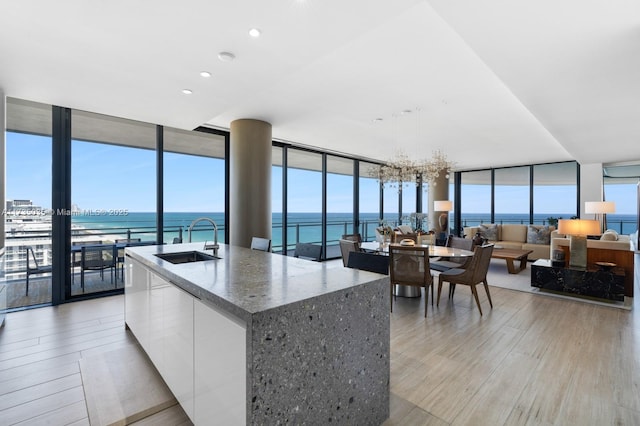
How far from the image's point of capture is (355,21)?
2061 millimetres

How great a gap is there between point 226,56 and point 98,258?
11.9ft

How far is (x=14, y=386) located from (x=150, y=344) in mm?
941

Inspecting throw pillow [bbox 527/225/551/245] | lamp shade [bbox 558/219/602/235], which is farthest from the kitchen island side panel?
throw pillow [bbox 527/225/551/245]

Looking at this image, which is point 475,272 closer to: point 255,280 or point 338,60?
point 338,60

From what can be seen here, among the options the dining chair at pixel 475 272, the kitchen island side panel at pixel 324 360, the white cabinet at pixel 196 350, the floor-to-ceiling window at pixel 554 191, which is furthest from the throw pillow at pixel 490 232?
the white cabinet at pixel 196 350

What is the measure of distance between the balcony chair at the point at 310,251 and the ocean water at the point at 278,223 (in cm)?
138

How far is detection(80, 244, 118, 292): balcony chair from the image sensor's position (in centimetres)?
430

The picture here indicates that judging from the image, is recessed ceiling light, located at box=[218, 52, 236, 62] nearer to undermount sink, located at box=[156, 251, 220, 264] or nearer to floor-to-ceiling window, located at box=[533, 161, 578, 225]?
undermount sink, located at box=[156, 251, 220, 264]

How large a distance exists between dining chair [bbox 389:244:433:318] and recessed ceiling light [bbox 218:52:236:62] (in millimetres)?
2537

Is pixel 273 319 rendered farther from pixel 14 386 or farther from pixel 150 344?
pixel 14 386

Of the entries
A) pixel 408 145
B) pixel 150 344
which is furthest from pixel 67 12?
pixel 408 145

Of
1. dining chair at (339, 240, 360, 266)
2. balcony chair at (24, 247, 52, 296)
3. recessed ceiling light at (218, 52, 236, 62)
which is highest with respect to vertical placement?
recessed ceiling light at (218, 52, 236, 62)

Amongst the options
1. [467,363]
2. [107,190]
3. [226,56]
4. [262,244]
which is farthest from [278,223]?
[467,363]

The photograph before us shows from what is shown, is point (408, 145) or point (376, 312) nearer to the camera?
point (376, 312)
